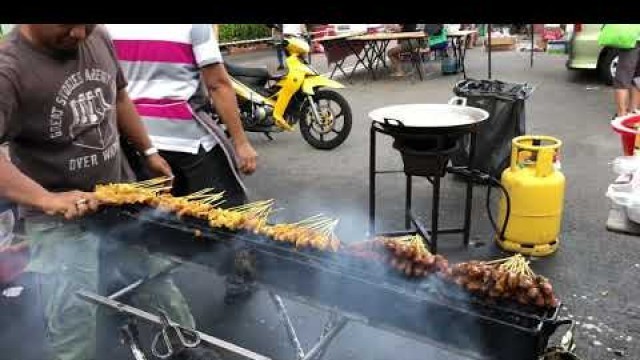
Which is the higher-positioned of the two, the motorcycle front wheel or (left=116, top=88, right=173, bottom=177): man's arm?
(left=116, top=88, right=173, bottom=177): man's arm

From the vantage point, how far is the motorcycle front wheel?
25.9 feet

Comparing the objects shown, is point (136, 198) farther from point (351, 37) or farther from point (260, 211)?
point (351, 37)

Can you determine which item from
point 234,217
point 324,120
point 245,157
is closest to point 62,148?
point 234,217

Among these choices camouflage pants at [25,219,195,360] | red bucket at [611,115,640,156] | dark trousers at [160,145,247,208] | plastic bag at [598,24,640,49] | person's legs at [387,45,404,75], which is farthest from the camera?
person's legs at [387,45,404,75]

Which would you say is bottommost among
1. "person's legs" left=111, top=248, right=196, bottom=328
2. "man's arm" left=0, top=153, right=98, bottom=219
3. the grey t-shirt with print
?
"person's legs" left=111, top=248, right=196, bottom=328

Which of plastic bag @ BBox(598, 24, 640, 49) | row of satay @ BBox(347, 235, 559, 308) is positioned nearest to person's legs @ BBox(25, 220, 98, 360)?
row of satay @ BBox(347, 235, 559, 308)

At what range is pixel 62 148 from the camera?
2604 millimetres

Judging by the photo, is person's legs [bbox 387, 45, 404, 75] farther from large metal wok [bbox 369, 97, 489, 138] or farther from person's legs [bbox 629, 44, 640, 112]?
large metal wok [bbox 369, 97, 489, 138]

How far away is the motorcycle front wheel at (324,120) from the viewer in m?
7.90

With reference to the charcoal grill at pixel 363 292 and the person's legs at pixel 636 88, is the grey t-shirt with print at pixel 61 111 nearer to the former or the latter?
the charcoal grill at pixel 363 292

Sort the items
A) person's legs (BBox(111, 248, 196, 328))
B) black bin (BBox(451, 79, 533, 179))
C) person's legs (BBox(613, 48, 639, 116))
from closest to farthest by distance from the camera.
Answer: person's legs (BBox(111, 248, 196, 328))
black bin (BBox(451, 79, 533, 179))
person's legs (BBox(613, 48, 639, 116))

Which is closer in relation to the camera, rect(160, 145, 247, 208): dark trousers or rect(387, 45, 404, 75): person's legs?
rect(160, 145, 247, 208): dark trousers
